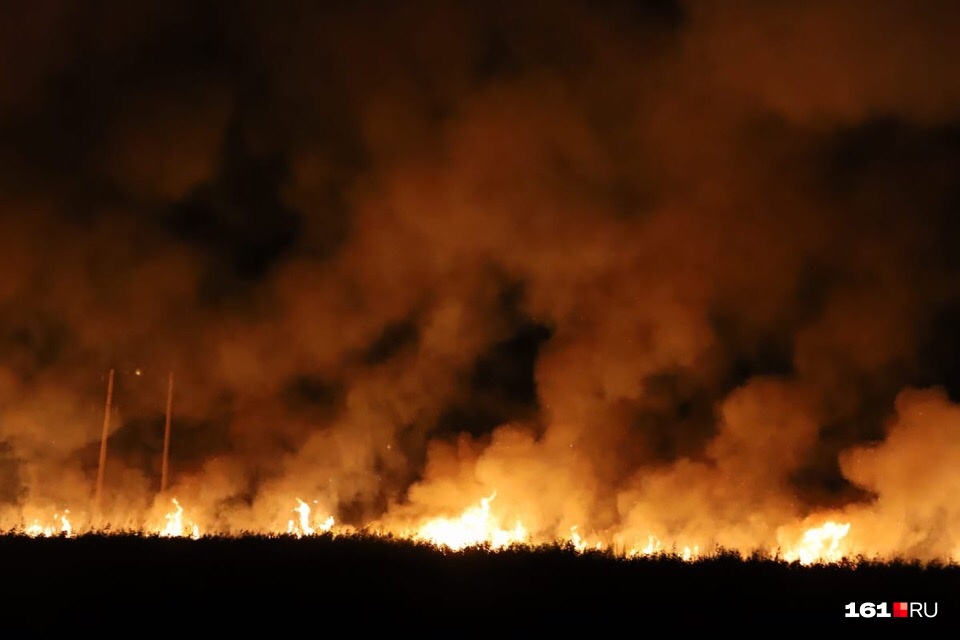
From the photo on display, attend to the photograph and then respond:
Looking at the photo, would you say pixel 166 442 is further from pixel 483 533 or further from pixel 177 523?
pixel 483 533

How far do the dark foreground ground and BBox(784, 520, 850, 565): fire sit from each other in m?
3.48

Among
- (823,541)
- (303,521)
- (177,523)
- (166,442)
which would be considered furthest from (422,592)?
(166,442)

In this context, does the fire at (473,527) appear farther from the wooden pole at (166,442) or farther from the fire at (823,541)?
the wooden pole at (166,442)

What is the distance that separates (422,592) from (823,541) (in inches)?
338

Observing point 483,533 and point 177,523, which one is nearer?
point 483,533

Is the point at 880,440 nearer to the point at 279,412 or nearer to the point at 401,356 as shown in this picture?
the point at 401,356

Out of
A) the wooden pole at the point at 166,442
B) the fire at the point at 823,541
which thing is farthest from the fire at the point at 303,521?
the fire at the point at 823,541

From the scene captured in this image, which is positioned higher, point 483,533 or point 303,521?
point 303,521

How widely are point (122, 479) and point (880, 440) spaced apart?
19015 millimetres

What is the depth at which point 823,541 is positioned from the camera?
14641 mm

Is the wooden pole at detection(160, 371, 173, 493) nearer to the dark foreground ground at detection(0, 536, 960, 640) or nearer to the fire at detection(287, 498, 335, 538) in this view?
the fire at detection(287, 498, 335, 538)

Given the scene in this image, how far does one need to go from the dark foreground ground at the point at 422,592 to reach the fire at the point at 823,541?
348 cm

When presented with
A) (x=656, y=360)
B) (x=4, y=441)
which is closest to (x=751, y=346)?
(x=656, y=360)

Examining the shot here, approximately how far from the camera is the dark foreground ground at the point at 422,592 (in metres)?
7.79
